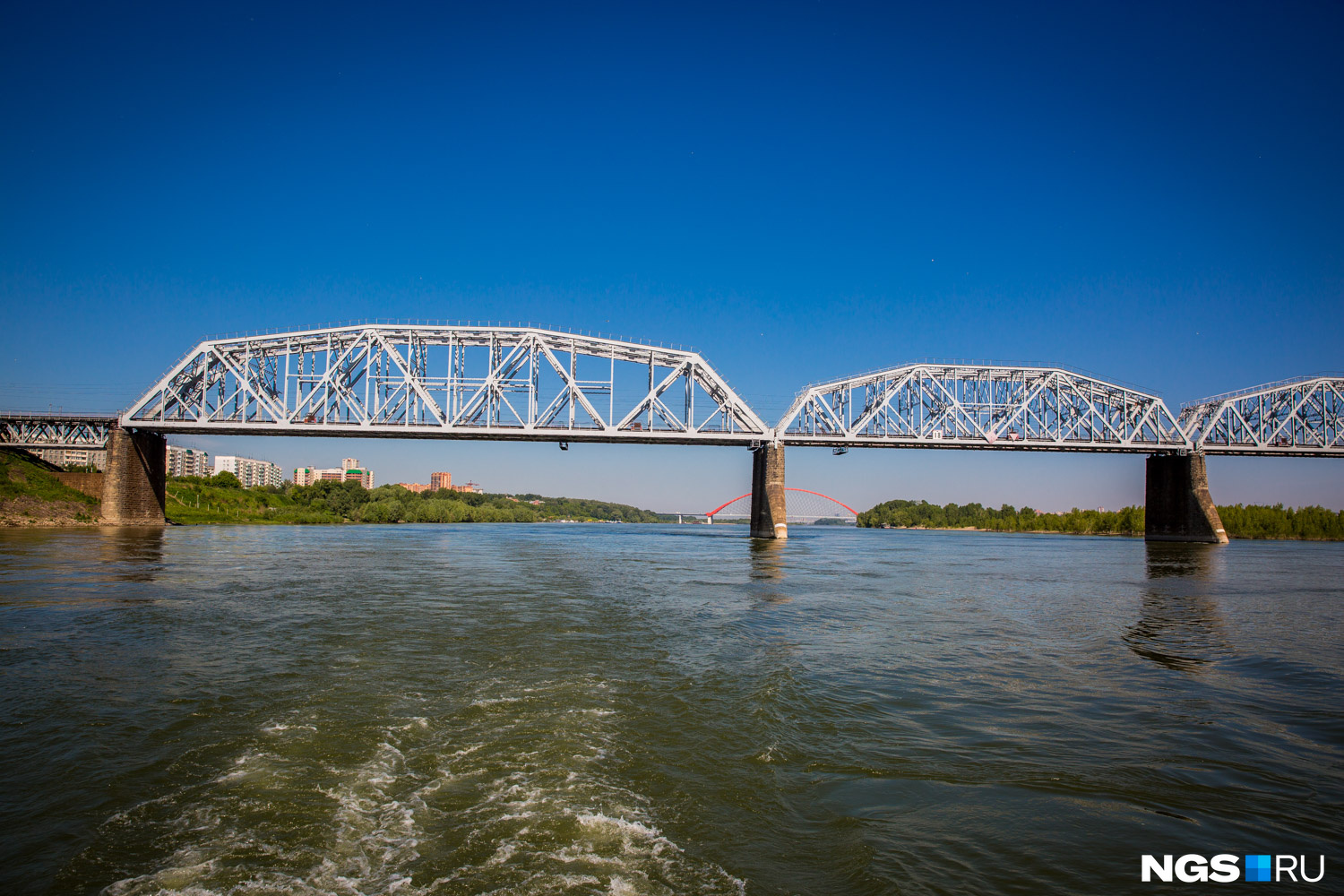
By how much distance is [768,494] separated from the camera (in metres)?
69.5

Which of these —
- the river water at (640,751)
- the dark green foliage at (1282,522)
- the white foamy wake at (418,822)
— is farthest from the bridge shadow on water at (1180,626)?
the dark green foliage at (1282,522)

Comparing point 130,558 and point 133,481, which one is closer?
point 130,558

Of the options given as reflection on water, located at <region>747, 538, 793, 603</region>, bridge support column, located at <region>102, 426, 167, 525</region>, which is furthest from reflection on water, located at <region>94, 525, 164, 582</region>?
bridge support column, located at <region>102, 426, 167, 525</region>

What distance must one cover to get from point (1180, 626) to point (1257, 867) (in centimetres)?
1385

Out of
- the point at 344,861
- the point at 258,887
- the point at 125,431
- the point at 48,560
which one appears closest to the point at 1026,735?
the point at 344,861

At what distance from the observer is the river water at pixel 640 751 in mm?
4617

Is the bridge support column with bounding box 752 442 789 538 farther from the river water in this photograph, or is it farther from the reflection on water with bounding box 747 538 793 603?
the river water

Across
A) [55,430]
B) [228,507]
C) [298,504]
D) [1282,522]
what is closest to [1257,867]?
[55,430]

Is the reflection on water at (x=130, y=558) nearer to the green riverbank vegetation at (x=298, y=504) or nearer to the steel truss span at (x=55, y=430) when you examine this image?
the steel truss span at (x=55, y=430)

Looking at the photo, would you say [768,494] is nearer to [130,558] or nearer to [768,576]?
[768,576]

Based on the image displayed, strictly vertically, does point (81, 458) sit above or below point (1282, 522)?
above

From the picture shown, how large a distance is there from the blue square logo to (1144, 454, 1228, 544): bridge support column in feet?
293

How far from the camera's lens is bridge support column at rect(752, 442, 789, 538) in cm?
6762

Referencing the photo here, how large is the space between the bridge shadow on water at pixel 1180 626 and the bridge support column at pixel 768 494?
1496 inches
